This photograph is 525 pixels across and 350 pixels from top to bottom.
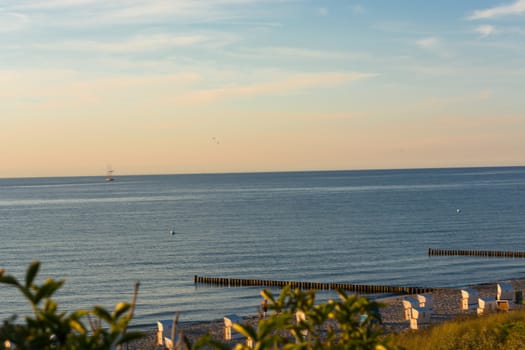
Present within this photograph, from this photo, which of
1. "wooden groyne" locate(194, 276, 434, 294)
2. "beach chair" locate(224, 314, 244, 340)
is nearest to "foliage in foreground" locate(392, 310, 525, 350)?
"beach chair" locate(224, 314, 244, 340)

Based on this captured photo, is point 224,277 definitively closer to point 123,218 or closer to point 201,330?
point 201,330

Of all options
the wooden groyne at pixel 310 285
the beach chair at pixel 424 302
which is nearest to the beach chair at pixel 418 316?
the beach chair at pixel 424 302

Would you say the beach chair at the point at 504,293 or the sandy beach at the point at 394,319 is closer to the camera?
the sandy beach at the point at 394,319

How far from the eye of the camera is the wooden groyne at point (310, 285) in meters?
47.7

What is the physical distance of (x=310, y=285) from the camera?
165 feet

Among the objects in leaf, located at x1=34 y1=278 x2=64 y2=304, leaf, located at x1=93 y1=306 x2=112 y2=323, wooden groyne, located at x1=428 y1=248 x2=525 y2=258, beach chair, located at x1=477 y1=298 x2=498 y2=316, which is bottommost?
wooden groyne, located at x1=428 y1=248 x2=525 y2=258

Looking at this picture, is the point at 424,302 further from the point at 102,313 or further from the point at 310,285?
the point at 102,313

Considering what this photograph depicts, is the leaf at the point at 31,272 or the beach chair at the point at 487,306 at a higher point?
the leaf at the point at 31,272

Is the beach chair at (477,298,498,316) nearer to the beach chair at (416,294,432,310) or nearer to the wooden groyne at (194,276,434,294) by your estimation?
the beach chair at (416,294,432,310)

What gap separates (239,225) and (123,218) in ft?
92.9

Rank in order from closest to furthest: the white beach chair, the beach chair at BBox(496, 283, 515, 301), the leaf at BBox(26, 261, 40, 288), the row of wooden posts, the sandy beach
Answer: the leaf at BBox(26, 261, 40, 288)
the white beach chair
the sandy beach
the beach chair at BBox(496, 283, 515, 301)
the row of wooden posts

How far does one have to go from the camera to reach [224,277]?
183ft

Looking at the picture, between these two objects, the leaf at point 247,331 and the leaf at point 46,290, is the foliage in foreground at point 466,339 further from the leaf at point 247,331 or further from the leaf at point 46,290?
the leaf at point 46,290

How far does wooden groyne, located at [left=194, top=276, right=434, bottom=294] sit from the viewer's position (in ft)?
157
